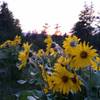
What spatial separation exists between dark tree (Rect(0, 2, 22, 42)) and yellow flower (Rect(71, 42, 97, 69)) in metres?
19.7

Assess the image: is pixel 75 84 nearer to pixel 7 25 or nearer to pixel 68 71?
pixel 68 71

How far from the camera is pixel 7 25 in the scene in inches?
997

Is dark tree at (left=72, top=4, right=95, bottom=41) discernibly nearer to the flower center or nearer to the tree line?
the tree line

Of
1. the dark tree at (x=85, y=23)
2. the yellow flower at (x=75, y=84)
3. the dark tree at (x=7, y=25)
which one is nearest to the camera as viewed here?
the yellow flower at (x=75, y=84)

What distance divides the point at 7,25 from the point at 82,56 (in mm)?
22655

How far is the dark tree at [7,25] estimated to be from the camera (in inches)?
918

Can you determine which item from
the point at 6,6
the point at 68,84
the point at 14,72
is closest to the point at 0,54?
the point at 14,72

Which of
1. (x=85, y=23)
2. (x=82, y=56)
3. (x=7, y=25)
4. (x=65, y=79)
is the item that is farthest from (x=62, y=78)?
(x=85, y=23)

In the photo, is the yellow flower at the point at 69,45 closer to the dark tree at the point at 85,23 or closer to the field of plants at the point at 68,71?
the field of plants at the point at 68,71

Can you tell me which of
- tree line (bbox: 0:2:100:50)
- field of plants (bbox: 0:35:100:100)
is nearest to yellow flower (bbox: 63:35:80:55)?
field of plants (bbox: 0:35:100:100)

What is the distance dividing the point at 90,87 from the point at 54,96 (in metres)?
0.27

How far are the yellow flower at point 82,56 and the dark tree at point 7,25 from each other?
1975 cm

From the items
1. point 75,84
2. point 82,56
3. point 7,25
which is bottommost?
point 75,84


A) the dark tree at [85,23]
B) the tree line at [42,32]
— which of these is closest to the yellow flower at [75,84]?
the tree line at [42,32]
